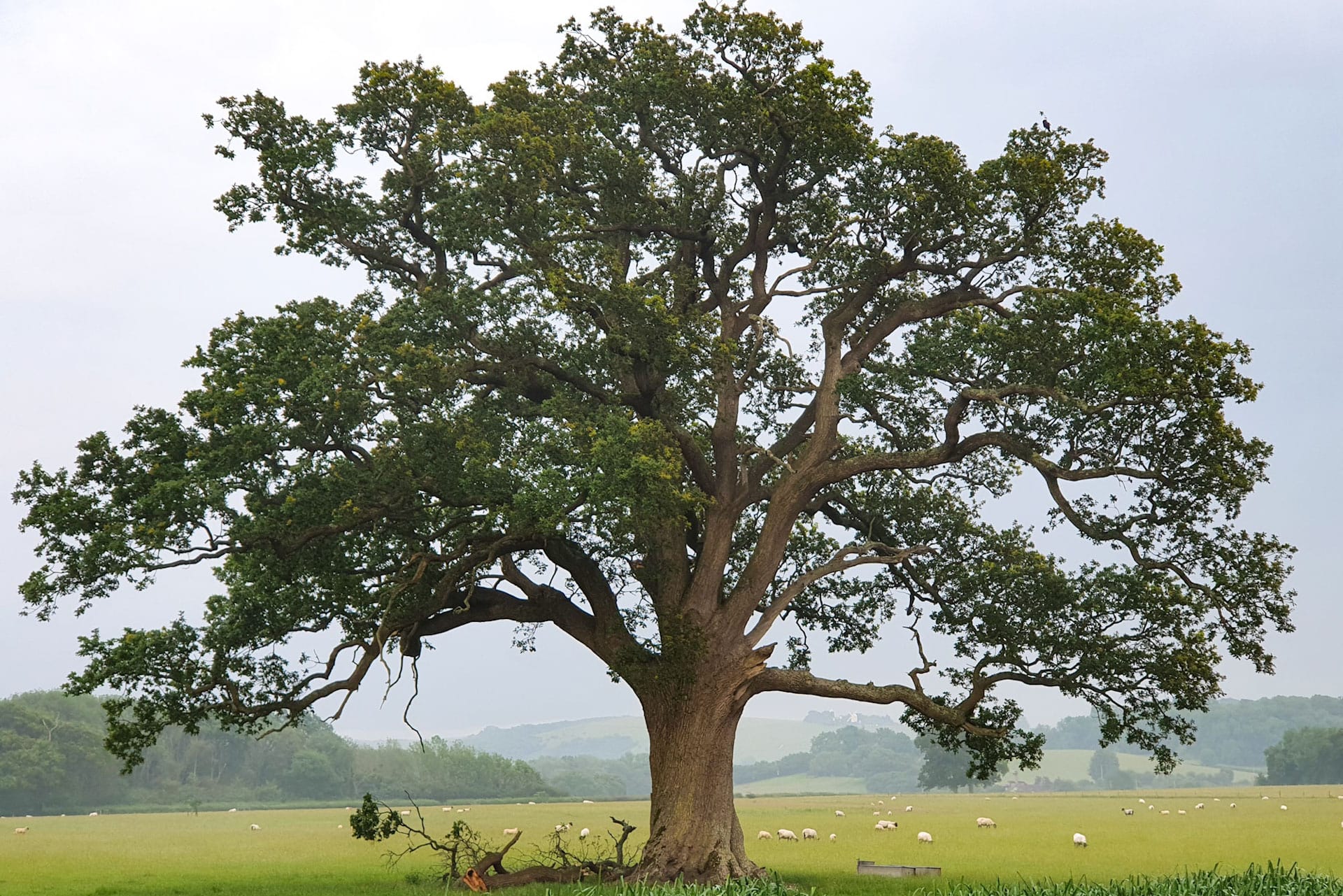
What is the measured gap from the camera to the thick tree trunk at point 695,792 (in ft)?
73.7

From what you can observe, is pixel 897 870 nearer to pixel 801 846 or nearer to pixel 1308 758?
pixel 801 846

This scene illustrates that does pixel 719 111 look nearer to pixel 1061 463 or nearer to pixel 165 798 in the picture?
pixel 1061 463

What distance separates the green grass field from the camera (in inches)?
1065

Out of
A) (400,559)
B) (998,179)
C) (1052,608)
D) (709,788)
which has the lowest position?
(709,788)

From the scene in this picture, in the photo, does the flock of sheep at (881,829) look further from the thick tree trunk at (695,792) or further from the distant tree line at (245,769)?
the distant tree line at (245,769)

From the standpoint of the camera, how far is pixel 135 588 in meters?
21.1

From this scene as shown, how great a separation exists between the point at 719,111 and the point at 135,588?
15917mm

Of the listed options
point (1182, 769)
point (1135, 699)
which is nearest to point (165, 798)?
point (1135, 699)

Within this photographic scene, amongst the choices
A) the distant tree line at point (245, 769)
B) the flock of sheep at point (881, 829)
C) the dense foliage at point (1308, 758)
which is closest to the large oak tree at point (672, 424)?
the flock of sheep at point (881, 829)

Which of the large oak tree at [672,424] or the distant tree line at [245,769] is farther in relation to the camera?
the distant tree line at [245,769]

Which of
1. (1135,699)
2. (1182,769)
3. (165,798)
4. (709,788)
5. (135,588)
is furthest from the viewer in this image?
(1182,769)

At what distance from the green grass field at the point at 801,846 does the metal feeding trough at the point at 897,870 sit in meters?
0.70

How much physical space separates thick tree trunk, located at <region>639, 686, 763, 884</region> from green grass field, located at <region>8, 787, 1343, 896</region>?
2.08 meters

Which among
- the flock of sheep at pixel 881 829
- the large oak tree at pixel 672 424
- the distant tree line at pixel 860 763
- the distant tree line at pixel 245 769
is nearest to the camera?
the large oak tree at pixel 672 424
